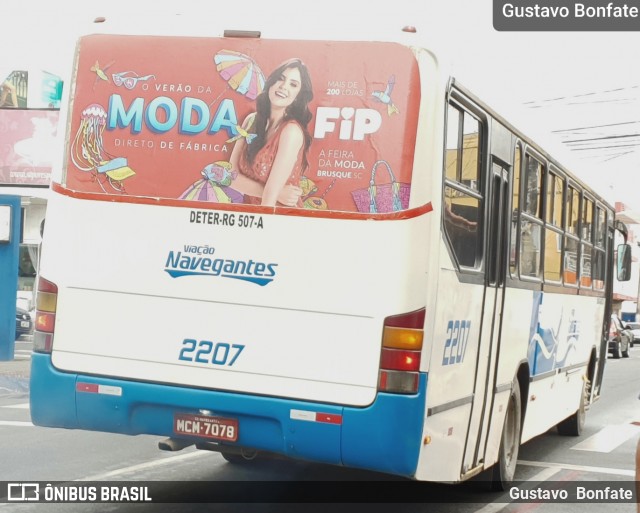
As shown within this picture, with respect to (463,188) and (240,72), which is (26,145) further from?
(463,188)

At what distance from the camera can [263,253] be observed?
21.8 feet

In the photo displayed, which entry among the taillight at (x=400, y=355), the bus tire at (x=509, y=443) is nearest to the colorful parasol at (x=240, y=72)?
the taillight at (x=400, y=355)

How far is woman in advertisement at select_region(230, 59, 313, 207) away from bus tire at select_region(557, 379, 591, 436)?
7694 mm

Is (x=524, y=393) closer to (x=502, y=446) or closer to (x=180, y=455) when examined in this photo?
(x=502, y=446)

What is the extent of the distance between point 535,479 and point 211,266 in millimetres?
4717

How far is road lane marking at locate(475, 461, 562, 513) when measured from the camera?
846 centimetres

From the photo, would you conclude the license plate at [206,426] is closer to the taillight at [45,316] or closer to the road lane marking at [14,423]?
the taillight at [45,316]

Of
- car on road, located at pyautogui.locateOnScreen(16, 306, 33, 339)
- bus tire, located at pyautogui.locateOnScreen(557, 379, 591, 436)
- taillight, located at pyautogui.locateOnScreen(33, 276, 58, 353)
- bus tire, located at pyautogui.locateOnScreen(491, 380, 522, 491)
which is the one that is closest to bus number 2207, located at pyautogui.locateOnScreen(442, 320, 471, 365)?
Answer: bus tire, located at pyautogui.locateOnScreen(491, 380, 522, 491)

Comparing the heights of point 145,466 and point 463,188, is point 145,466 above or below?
below

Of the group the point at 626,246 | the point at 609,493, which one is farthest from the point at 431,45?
the point at 626,246

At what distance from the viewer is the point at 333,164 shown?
6.57 metres

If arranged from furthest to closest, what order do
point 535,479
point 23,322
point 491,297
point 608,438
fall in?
point 23,322, point 608,438, point 535,479, point 491,297

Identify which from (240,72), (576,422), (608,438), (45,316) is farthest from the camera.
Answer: (608,438)
